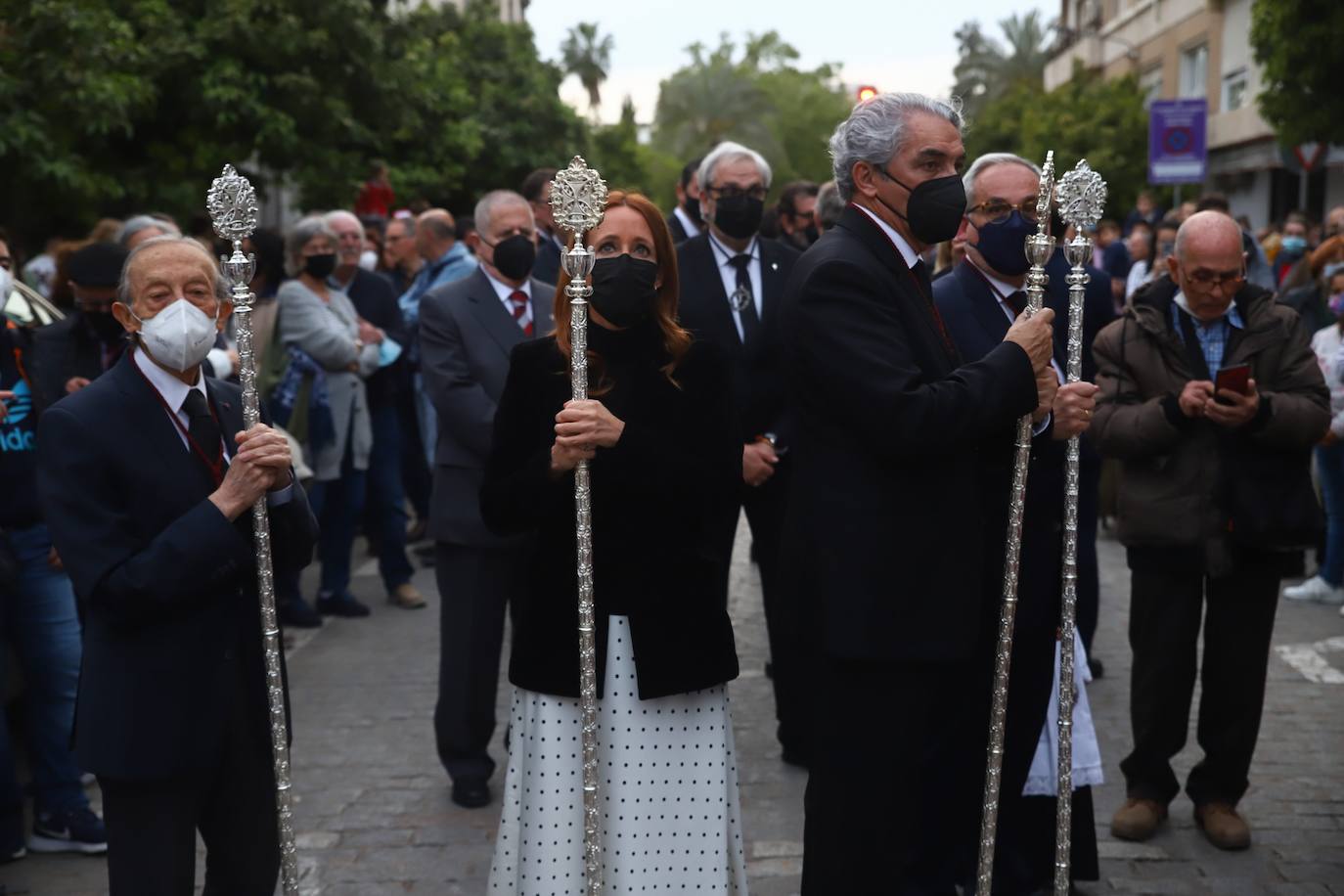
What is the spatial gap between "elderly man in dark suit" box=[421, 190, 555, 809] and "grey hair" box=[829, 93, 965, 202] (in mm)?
2477

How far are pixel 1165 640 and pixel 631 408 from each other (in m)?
2.61

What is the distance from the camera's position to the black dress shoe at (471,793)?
19.9ft

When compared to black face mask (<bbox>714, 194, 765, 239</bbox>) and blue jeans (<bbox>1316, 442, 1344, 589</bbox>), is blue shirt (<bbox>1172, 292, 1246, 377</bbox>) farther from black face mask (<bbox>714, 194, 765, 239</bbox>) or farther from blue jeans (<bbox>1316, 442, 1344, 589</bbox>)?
blue jeans (<bbox>1316, 442, 1344, 589</bbox>)

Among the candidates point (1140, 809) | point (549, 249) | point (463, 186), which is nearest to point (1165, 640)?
point (1140, 809)

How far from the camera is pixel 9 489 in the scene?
217 inches

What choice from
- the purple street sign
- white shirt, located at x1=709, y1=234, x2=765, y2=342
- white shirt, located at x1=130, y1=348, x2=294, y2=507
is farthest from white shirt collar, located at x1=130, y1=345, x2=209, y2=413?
the purple street sign

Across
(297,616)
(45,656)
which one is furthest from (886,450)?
(297,616)

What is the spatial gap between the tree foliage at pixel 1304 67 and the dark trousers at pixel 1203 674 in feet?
46.5

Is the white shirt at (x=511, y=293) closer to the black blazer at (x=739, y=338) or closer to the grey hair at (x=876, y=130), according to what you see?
the black blazer at (x=739, y=338)

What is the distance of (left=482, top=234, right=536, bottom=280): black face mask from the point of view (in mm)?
6230

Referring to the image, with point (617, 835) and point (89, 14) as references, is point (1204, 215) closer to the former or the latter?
point (617, 835)

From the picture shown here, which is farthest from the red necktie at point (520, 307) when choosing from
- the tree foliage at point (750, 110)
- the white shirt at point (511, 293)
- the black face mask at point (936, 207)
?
the tree foliage at point (750, 110)

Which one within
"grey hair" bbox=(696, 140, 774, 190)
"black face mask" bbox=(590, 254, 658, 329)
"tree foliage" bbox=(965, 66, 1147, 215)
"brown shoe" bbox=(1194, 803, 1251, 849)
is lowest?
"brown shoe" bbox=(1194, 803, 1251, 849)

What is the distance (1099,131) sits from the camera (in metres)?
38.4
